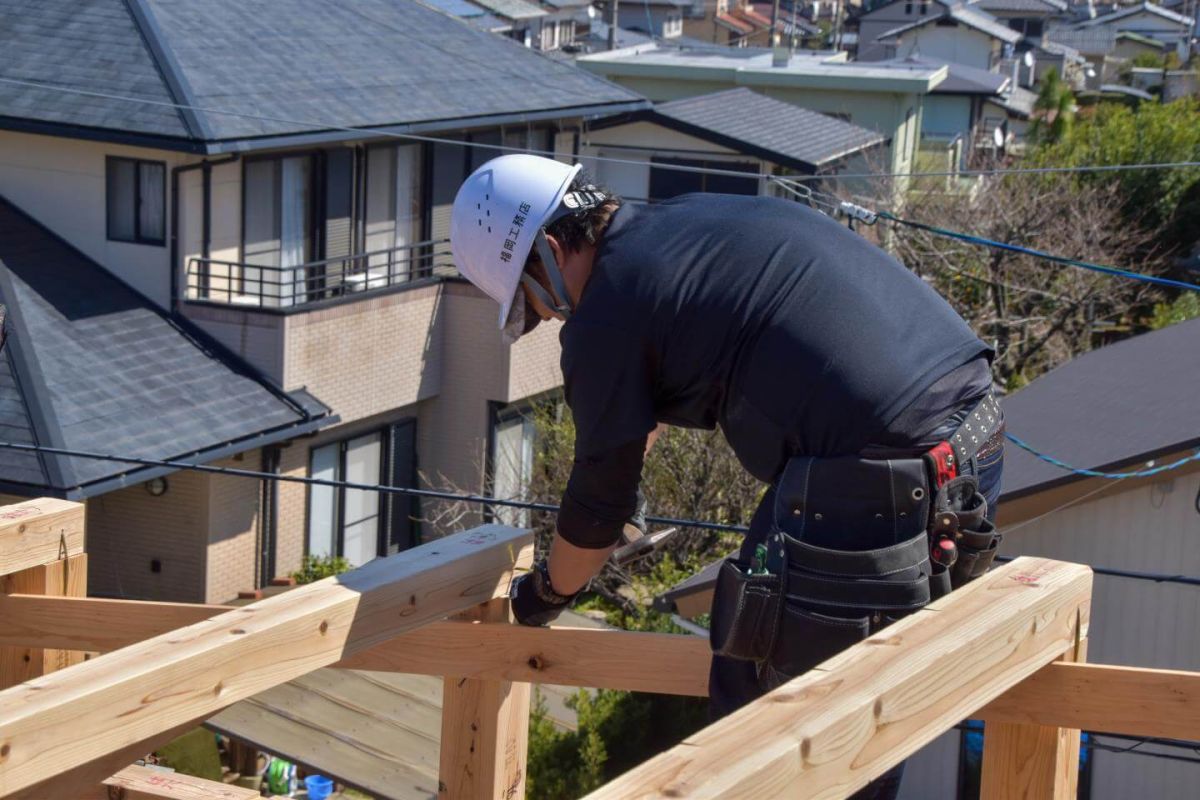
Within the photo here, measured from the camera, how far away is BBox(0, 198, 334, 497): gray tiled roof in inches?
533

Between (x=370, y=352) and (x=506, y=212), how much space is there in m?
14.7

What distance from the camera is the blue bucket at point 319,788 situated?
1213 cm

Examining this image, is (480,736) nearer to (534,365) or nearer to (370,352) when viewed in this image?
(370,352)

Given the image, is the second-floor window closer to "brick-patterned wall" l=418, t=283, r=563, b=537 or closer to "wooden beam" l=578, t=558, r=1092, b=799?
"brick-patterned wall" l=418, t=283, r=563, b=537

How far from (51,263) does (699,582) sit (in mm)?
10094

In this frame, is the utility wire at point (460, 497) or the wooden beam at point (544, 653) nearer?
the wooden beam at point (544, 653)

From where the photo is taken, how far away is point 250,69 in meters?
17.1

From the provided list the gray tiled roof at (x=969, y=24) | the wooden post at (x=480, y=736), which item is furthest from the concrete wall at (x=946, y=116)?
the wooden post at (x=480, y=736)

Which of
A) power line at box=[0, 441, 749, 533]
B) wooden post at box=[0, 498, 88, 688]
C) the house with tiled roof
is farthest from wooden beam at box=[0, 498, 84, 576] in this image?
the house with tiled roof

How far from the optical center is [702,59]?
118ft

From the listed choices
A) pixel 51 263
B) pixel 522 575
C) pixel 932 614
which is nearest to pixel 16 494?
pixel 51 263

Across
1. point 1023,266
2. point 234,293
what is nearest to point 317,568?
point 234,293

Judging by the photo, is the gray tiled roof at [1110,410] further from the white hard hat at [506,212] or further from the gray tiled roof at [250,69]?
the gray tiled roof at [250,69]

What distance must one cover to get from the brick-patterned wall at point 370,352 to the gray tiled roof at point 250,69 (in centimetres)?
200
